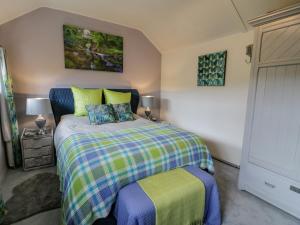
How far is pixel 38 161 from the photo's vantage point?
2.54 meters

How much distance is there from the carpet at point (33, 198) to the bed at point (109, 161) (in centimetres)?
40

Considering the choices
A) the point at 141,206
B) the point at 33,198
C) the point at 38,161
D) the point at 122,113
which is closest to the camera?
the point at 141,206

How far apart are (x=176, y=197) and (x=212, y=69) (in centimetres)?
228

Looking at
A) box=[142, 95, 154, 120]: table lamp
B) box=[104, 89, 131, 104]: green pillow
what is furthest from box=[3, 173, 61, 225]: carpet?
box=[142, 95, 154, 120]: table lamp

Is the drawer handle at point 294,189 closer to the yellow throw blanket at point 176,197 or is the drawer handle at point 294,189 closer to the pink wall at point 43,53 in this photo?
the yellow throw blanket at point 176,197

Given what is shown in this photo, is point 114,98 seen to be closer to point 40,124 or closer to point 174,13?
point 40,124

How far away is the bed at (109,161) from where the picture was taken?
127cm

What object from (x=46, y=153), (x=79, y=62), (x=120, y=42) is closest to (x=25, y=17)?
(x=79, y=62)

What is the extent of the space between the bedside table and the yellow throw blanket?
5.94 ft

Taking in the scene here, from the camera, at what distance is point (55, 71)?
2.91 meters

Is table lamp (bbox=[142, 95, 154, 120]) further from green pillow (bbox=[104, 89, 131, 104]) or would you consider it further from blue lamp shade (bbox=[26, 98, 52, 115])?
blue lamp shade (bbox=[26, 98, 52, 115])

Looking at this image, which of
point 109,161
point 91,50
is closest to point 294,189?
point 109,161

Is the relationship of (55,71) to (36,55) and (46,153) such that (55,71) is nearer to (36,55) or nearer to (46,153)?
(36,55)

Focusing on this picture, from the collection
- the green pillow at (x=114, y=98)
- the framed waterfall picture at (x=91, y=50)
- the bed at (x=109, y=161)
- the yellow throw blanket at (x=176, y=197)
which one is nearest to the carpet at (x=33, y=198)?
the bed at (x=109, y=161)
